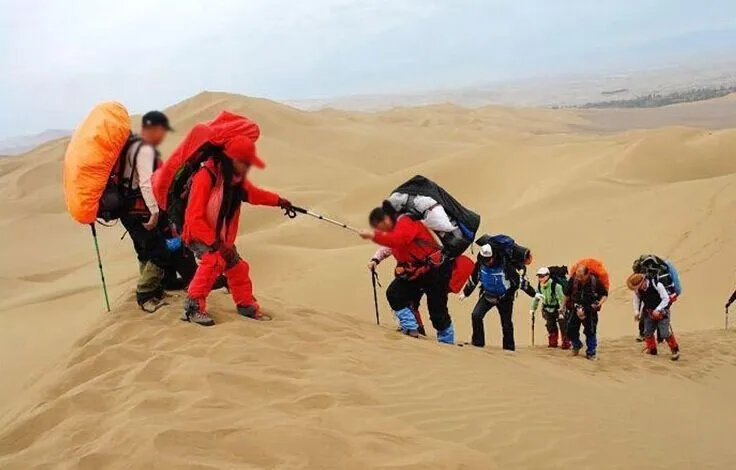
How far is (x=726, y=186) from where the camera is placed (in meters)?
14.1

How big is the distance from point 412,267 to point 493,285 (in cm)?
A: 133

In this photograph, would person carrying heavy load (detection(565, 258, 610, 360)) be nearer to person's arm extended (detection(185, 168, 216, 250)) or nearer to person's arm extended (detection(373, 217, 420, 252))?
person's arm extended (detection(373, 217, 420, 252))

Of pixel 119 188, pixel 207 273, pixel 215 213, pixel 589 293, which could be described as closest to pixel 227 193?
pixel 215 213

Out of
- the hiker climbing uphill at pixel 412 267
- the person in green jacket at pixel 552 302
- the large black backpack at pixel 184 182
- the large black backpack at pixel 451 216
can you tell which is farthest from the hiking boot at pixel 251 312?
the person in green jacket at pixel 552 302

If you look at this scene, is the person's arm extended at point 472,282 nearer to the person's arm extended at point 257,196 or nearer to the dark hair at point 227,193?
the person's arm extended at point 257,196

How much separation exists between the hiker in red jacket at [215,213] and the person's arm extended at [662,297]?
495 cm

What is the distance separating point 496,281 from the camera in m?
6.71

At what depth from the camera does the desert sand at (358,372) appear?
3105mm

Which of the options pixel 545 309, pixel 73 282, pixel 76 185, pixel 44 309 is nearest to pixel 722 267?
pixel 545 309

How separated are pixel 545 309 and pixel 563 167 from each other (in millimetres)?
13705

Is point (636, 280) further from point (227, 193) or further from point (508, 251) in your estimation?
point (227, 193)

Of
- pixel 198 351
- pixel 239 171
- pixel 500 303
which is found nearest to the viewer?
pixel 198 351

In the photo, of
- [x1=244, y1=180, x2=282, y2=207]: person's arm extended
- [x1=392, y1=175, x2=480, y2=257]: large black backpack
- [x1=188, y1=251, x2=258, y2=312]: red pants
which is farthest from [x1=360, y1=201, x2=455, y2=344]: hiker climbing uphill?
[x1=188, y1=251, x2=258, y2=312]: red pants

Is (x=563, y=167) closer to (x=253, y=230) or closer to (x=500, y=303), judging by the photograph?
(x=253, y=230)
